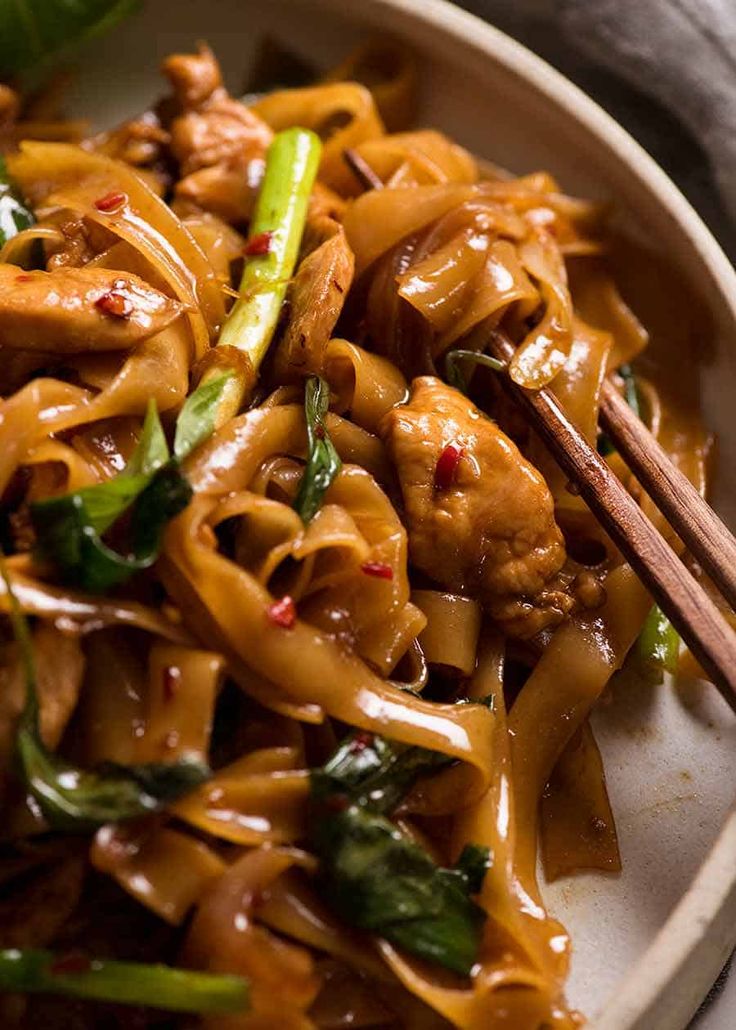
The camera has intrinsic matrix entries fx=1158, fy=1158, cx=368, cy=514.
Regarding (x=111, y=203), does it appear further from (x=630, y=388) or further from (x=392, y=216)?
(x=630, y=388)

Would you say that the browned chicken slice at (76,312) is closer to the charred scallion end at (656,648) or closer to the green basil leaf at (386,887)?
the green basil leaf at (386,887)

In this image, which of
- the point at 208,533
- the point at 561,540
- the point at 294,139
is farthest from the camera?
Answer: the point at 294,139

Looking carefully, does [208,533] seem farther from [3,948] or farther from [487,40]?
[487,40]

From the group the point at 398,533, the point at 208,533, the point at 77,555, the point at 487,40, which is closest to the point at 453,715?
the point at 398,533

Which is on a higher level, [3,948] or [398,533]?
[398,533]

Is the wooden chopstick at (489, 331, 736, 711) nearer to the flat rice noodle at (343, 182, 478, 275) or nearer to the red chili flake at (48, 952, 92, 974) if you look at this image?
the flat rice noodle at (343, 182, 478, 275)

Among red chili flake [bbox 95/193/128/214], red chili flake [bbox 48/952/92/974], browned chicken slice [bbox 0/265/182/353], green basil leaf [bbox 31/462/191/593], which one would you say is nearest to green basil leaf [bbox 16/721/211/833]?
red chili flake [bbox 48/952/92/974]
